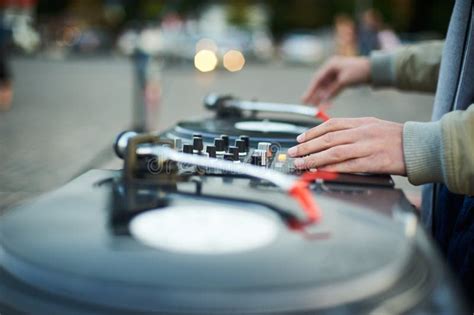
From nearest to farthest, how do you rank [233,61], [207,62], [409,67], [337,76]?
1. [409,67]
2. [337,76]
3. [207,62]
4. [233,61]

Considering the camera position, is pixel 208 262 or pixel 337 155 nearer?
pixel 208 262

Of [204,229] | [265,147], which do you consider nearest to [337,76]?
[265,147]

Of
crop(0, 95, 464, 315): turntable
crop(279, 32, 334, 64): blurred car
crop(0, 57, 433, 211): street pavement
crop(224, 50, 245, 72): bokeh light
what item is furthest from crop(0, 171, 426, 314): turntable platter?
crop(279, 32, 334, 64): blurred car

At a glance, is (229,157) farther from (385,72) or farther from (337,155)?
(385,72)

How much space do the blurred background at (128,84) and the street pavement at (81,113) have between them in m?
0.02

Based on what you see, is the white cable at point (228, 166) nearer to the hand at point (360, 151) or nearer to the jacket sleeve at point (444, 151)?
the hand at point (360, 151)

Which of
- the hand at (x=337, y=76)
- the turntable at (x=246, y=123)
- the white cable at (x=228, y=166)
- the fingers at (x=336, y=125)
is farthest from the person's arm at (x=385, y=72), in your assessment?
the white cable at (x=228, y=166)

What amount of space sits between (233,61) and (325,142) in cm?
2579

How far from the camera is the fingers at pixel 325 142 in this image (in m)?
1.24

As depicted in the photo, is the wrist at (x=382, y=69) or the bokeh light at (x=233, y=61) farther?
the bokeh light at (x=233, y=61)

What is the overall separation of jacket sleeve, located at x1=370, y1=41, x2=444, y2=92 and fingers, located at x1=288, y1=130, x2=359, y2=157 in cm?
105

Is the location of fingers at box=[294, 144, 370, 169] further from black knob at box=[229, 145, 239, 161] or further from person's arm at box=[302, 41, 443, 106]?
person's arm at box=[302, 41, 443, 106]

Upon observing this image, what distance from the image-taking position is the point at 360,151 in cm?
123

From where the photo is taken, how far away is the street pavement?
561 centimetres
